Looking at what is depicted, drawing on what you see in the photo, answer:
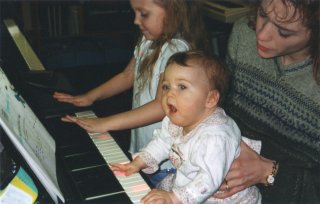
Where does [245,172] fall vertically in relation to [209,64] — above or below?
below

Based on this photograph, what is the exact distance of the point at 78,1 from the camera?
3.88 meters

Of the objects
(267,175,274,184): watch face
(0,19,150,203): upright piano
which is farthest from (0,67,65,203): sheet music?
(267,175,274,184): watch face

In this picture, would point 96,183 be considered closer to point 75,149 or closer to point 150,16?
point 75,149

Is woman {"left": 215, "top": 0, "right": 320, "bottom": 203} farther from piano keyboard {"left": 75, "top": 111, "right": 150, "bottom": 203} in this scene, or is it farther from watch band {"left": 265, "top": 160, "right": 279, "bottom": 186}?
piano keyboard {"left": 75, "top": 111, "right": 150, "bottom": 203}

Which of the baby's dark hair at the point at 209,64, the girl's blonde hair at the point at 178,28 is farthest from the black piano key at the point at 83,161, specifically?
the girl's blonde hair at the point at 178,28

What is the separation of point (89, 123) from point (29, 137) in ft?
1.27

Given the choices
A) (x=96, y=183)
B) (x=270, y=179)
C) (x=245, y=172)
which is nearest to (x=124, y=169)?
(x=96, y=183)

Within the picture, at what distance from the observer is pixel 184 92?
44.5 inches

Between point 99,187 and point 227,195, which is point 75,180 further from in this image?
point 227,195

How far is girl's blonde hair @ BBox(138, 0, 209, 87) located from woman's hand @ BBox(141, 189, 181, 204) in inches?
24.6

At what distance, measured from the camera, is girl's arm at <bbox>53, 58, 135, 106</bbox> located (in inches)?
60.5

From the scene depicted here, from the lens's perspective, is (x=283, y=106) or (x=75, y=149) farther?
(x=283, y=106)

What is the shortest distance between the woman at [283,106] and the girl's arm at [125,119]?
35 centimetres

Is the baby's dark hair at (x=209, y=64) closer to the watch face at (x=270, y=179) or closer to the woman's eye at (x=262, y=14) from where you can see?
the woman's eye at (x=262, y=14)
